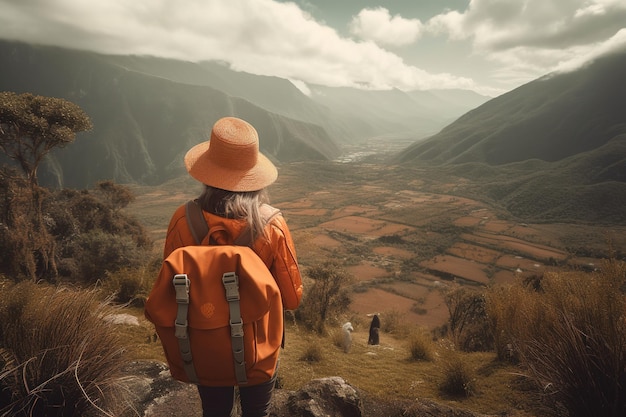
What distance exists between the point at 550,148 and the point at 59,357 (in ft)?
Answer: 538

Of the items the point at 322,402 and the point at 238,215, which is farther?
the point at 322,402

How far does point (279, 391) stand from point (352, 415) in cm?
94

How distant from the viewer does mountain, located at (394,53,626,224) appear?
266 feet

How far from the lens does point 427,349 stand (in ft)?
18.7

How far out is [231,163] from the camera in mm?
1957

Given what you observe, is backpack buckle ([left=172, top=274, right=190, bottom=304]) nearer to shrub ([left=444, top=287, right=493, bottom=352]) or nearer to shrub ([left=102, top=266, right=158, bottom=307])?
shrub ([left=102, top=266, right=158, bottom=307])

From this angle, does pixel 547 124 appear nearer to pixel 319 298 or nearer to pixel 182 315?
pixel 319 298

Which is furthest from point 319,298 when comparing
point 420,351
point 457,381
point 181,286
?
point 181,286

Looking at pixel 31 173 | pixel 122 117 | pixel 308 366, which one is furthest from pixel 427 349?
pixel 122 117

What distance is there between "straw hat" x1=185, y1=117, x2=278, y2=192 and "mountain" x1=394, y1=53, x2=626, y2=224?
93.0 m

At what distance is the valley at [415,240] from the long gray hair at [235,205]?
12965mm

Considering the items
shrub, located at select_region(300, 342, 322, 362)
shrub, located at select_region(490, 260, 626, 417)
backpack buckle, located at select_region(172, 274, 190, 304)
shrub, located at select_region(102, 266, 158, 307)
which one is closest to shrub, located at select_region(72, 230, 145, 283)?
shrub, located at select_region(102, 266, 158, 307)

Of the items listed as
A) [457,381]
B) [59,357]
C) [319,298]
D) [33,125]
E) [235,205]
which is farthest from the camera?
[33,125]

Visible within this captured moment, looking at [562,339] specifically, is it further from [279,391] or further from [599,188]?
[599,188]
